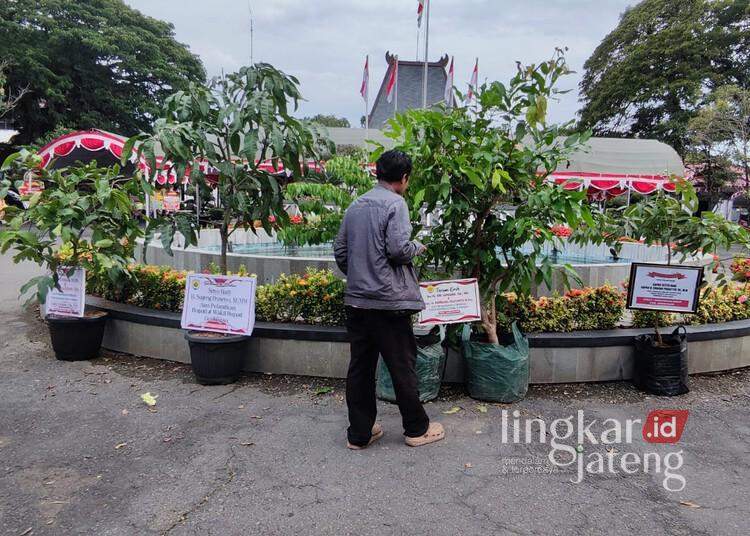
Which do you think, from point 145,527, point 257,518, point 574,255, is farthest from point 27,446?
point 574,255

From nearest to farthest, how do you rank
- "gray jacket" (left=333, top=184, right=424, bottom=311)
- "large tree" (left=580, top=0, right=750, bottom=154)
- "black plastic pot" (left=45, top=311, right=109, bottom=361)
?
"gray jacket" (left=333, top=184, right=424, bottom=311) < "black plastic pot" (left=45, top=311, right=109, bottom=361) < "large tree" (left=580, top=0, right=750, bottom=154)

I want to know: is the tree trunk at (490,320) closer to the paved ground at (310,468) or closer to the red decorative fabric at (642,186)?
the paved ground at (310,468)

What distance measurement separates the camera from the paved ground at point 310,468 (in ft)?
8.94

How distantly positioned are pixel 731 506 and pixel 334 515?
216 centimetres

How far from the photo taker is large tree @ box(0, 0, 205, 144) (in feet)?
90.8

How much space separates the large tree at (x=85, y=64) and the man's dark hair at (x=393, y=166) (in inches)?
1016

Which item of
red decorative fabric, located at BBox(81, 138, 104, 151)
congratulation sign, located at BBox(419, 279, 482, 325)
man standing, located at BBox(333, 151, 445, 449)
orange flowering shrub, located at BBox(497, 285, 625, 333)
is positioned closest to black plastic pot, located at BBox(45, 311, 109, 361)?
man standing, located at BBox(333, 151, 445, 449)

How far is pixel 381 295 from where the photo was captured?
3.23m

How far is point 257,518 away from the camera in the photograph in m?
2.73

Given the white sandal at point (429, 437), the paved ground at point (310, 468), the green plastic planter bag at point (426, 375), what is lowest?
the paved ground at point (310, 468)

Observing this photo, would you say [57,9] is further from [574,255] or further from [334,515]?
[334,515]

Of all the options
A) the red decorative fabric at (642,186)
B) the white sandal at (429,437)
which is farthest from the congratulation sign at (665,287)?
the red decorative fabric at (642,186)

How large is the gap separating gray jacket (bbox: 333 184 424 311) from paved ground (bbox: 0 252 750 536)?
104 centimetres

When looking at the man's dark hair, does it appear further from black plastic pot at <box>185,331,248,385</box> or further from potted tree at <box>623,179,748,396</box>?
potted tree at <box>623,179,748,396</box>
